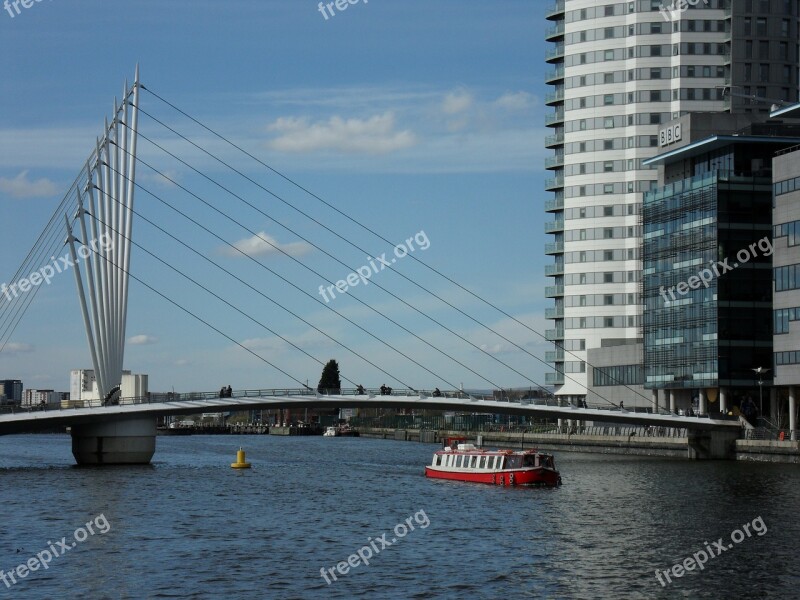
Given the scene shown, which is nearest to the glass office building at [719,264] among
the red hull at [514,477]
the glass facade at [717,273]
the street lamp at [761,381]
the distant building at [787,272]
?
the glass facade at [717,273]

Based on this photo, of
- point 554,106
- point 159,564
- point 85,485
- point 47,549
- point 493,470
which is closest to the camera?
point 159,564

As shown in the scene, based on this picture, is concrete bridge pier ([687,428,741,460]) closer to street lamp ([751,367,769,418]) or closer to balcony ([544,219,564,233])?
street lamp ([751,367,769,418])

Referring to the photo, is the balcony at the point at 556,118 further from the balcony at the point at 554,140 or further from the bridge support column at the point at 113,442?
the bridge support column at the point at 113,442

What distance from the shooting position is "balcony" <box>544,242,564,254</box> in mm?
166750

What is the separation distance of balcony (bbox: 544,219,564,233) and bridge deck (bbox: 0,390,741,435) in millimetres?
63815

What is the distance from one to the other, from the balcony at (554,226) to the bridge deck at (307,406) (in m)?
63.8

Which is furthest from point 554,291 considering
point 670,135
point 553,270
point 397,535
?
point 397,535

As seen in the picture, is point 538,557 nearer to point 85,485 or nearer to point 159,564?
point 159,564

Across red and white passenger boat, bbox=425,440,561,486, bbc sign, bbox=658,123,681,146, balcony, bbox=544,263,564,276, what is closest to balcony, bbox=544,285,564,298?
balcony, bbox=544,263,564,276

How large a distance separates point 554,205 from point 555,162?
5.16 m

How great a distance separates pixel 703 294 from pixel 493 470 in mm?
40371

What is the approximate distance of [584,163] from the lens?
536ft

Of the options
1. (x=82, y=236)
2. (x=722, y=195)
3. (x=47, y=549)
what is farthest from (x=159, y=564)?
(x=722, y=195)

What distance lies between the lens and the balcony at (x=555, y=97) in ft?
546
